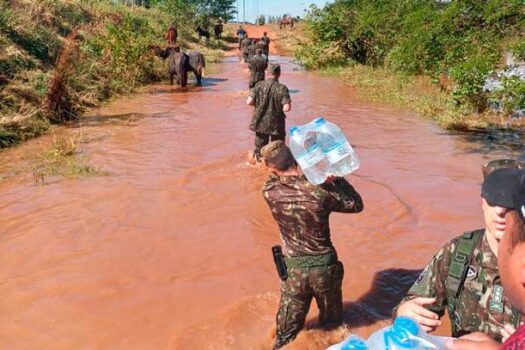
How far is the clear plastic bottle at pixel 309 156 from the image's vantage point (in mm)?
3025

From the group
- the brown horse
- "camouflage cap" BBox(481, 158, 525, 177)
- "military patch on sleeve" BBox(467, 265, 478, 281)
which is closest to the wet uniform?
Result: "military patch on sleeve" BBox(467, 265, 478, 281)

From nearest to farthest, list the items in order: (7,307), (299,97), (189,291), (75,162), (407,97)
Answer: (7,307), (189,291), (75,162), (407,97), (299,97)

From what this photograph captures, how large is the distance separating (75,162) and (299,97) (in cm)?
781

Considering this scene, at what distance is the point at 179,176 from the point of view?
287 inches

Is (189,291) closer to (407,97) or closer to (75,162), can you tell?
(75,162)

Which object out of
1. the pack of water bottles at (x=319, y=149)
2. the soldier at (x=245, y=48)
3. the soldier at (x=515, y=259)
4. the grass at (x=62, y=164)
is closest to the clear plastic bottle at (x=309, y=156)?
the pack of water bottles at (x=319, y=149)

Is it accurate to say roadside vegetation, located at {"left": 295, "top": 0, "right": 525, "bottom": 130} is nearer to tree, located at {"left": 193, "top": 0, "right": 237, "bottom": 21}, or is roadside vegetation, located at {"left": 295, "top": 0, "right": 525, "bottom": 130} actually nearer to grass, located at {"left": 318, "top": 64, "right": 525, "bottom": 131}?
grass, located at {"left": 318, "top": 64, "right": 525, "bottom": 131}

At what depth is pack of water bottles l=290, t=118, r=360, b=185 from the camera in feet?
9.87

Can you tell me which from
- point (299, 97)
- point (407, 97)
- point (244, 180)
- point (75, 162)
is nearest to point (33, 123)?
point (75, 162)

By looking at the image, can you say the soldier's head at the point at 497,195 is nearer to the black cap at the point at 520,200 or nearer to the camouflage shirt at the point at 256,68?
the black cap at the point at 520,200

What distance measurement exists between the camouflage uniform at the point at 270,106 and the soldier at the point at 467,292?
4.87 metres

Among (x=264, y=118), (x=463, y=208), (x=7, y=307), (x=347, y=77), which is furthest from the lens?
(x=347, y=77)

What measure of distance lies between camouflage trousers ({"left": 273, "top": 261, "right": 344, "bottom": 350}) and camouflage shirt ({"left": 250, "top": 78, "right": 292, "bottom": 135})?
12.6ft

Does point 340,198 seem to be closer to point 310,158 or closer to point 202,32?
point 310,158
